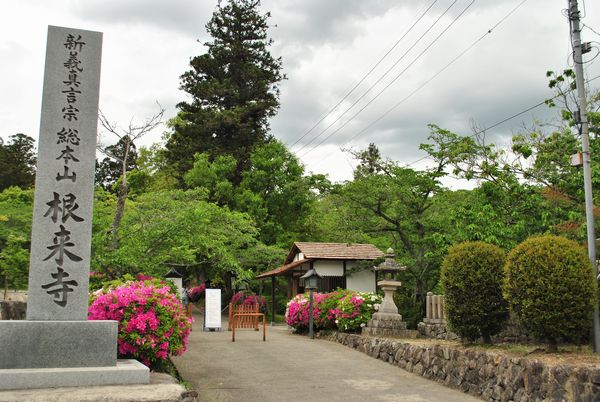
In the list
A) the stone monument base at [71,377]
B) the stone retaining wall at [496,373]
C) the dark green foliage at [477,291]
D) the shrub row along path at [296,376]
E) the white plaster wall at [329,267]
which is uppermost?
the white plaster wall at [329,267]

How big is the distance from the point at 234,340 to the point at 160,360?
26.7 feet

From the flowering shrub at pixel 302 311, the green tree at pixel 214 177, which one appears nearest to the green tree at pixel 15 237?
the green tree at pixel 214 177

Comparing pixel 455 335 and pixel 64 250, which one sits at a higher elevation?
pixel 64 250

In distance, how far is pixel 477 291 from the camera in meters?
9.55

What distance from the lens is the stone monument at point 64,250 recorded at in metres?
6.48

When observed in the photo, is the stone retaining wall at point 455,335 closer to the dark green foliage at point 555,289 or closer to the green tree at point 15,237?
the dark green foliage at point 555,289

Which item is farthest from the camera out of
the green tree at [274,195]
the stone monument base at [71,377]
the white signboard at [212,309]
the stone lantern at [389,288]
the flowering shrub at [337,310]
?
the green tree at [274,195]

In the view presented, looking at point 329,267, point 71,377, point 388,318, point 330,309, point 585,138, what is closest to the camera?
point 71,377

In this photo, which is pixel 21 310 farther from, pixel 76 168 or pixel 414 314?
pixel 414 314

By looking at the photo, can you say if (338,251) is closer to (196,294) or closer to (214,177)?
(214,177)

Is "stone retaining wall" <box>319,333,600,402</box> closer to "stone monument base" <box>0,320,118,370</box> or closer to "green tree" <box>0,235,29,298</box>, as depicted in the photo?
"stone monument base" <box>0,320,118,370</box>

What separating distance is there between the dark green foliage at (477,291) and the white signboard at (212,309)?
41.3ft

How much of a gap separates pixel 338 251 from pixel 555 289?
1705cm

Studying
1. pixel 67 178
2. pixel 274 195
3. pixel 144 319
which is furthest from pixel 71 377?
pixel 274 195
